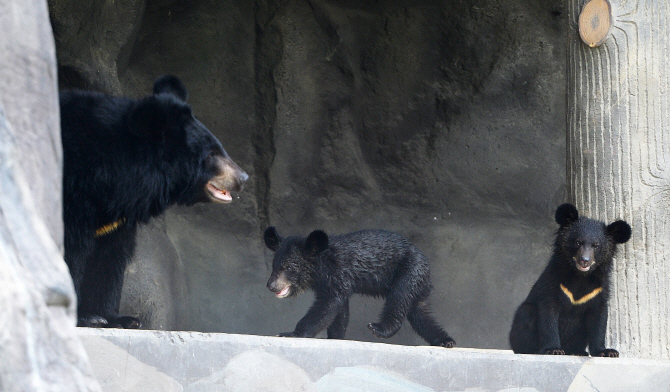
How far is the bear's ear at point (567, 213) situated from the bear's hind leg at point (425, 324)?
124 cm

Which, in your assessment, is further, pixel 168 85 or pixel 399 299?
pixel 399 299

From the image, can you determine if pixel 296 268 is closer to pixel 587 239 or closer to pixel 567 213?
pixel 567 213

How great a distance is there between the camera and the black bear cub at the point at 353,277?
18.1ft

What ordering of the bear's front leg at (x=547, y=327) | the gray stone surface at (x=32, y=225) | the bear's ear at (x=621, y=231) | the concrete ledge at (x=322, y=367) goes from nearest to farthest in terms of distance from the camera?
the gray stone surface at (x=32, y=225) → the concrete ledge at (x=322, y=367) → the bear's ear at (x=621, y=231) → the bear's front leg at (x=547, y=327)

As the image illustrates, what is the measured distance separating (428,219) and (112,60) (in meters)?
3.56

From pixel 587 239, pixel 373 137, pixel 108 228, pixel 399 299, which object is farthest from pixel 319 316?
pixel 373 137

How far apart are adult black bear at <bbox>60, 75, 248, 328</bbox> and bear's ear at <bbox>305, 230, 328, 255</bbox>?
38.6 inches

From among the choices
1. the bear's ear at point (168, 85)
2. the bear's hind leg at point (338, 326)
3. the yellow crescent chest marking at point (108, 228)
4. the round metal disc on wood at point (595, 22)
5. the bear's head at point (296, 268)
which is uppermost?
the round metal disc on wood at point (595, 22)

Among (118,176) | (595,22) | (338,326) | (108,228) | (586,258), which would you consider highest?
(595,22)

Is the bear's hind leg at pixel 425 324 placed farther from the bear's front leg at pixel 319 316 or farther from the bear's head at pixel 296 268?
the bear's head at pixel 296 268

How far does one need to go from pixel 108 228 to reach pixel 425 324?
2.49m

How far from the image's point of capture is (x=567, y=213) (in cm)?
491

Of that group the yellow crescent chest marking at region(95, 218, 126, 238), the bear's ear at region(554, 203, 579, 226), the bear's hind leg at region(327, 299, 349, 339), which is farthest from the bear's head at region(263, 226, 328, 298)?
the bear's ear at region(554, 203, 579, 226)

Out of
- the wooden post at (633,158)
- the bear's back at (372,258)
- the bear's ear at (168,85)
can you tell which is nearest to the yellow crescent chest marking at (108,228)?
the bear's ear at (168,85)
